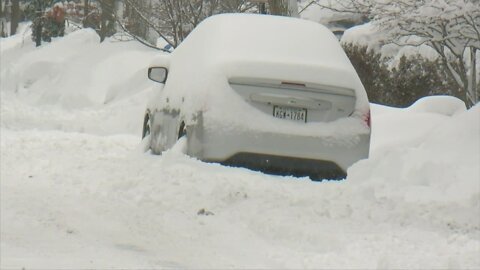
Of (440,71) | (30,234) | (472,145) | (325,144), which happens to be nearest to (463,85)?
(440,71)

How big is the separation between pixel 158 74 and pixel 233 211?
10.2ft

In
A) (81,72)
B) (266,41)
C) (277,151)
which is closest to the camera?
(277,151)

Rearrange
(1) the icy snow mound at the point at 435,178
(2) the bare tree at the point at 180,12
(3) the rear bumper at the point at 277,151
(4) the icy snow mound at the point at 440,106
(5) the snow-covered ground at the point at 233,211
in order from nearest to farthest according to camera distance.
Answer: (5) the snow-covered ground at the point at 233,211 < (1) the icy snow mound at the point at 435,178 < (3) the rear bumper at the point at 277,151 < (4) the icy snow mound at the point at 440,106 < (2) the bare tree at the point at 180,12

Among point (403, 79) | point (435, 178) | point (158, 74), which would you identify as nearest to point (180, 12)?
point (403, 79)

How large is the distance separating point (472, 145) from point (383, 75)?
31.8ft

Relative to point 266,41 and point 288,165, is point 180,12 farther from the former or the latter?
point 288,165

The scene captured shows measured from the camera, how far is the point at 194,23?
1889 centimetres

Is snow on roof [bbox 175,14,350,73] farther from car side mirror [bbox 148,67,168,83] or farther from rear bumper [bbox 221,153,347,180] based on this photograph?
rear bumper [bbox 221,153,347,180]

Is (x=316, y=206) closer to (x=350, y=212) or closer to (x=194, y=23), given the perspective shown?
(x=350, y=212)

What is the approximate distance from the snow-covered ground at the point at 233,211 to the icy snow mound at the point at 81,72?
9930mm

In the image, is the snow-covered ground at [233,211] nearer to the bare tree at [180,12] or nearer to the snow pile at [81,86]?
the snow pile at [81,86]

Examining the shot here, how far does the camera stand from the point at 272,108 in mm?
7191

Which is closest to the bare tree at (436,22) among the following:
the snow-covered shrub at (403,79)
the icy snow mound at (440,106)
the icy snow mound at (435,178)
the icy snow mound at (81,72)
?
the snow-covered shrub at (403,79)

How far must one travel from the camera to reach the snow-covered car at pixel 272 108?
278 inches
